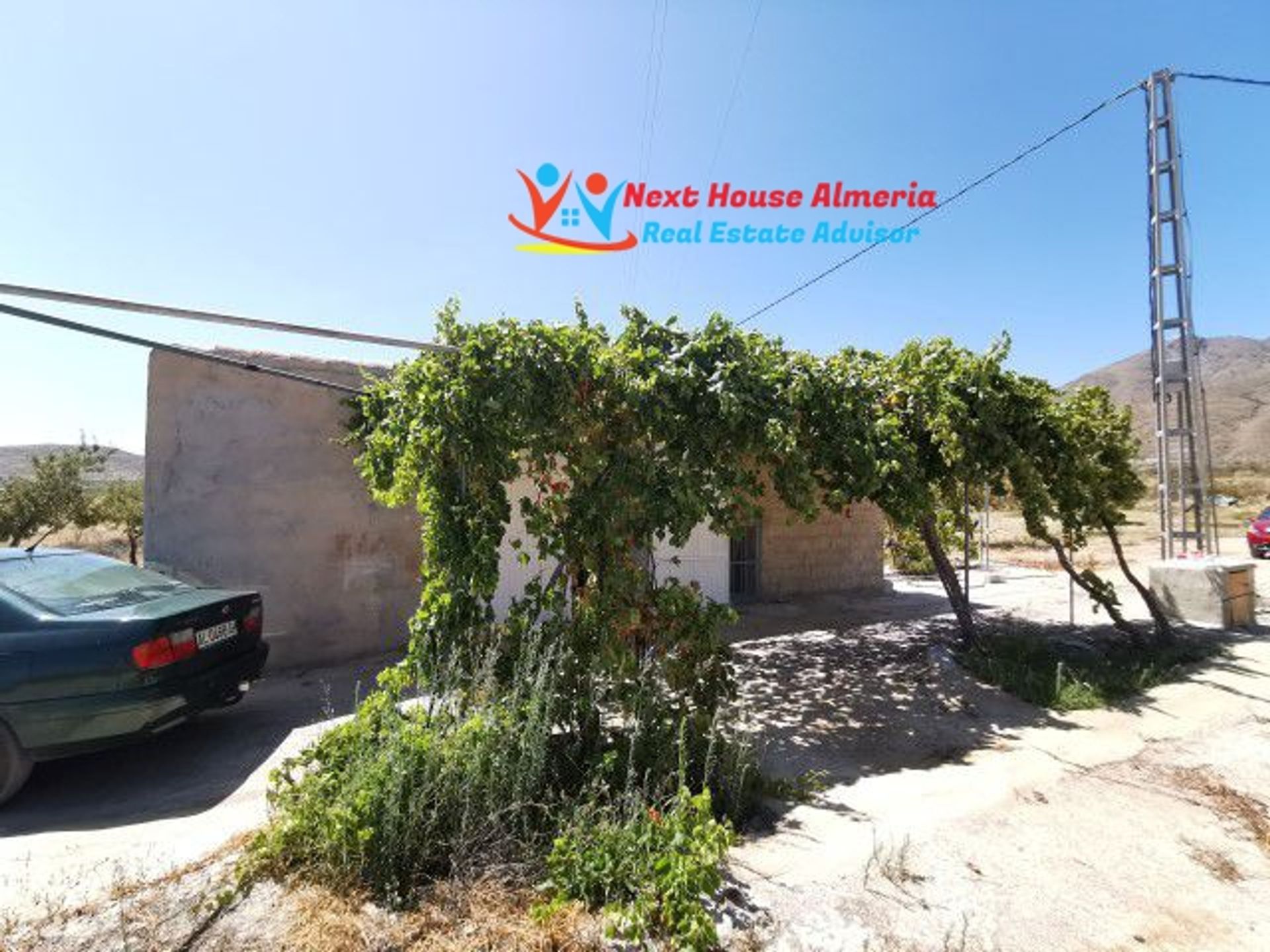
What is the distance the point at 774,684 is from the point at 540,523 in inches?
133

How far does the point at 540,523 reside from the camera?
3.84 meters

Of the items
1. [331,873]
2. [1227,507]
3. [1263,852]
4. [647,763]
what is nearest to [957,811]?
[1263,852]

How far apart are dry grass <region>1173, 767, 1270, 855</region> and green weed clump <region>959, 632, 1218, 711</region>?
119 cm

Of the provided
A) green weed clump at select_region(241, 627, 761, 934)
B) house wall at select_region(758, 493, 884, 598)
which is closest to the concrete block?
house wall at select_region(758, 493, 884, 598)

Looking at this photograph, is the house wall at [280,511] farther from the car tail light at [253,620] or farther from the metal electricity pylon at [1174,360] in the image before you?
the metal electricity pylon at [1174,360]

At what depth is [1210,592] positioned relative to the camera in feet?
25.1

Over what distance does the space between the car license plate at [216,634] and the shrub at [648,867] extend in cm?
300

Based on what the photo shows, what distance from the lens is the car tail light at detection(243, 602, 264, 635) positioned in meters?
4.74

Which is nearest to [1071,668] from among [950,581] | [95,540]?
[950,581]

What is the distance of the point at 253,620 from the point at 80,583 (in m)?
1.09

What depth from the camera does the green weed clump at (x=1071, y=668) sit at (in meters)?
5.26

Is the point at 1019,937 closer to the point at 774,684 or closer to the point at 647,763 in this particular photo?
the point at 647,763

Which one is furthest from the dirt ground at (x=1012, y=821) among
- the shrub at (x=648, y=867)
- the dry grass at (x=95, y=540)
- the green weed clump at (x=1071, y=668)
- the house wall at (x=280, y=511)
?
the dry grass at (x=95, y=540)

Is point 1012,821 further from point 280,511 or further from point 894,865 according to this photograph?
point 280,511
